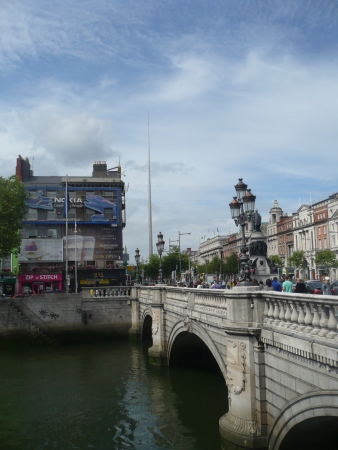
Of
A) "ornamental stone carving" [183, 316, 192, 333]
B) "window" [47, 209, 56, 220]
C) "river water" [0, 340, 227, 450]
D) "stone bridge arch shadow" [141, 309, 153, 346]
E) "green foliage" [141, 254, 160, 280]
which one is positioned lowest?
"river water" [0, 340, 227, 450]

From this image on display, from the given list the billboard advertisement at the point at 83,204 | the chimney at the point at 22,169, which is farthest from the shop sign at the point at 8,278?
the chimney at the point at 22,169

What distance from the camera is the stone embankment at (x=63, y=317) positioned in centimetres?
3778

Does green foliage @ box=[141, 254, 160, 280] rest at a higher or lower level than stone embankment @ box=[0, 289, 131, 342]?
higher

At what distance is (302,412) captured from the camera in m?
9.73

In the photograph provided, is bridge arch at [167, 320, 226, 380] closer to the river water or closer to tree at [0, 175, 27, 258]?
the river water

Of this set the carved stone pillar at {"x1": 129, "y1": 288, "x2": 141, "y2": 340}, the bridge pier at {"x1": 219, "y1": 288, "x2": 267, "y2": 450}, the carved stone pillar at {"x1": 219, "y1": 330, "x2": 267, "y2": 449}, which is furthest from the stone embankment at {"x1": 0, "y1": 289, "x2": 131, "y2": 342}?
the bridge pier at {"x1": 219, "y1": 288, "x2": 267, "y2": 450}

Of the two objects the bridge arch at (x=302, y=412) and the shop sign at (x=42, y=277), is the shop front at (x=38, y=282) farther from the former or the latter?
the bridge arch at (x=302, y=412)

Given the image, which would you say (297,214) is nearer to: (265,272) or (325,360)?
(265,272)

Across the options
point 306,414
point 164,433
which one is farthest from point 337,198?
point 306,414

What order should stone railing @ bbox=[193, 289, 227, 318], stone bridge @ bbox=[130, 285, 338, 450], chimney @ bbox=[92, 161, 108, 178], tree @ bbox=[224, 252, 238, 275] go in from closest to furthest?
stone bridge @ bbox=[130, 285, 338, 450] → stone railing @ bbox=[193, 289, 227, 318] → chimney @ bbox=[92, 161, 108, 178] → tree @ bbox=[224, 252, 238, 275]

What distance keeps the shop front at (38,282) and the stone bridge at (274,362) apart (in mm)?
46378

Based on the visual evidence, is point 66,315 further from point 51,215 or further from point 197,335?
point 51,215

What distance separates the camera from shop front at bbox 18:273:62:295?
60.7 metres

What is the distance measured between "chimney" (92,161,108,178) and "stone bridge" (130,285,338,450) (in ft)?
173
